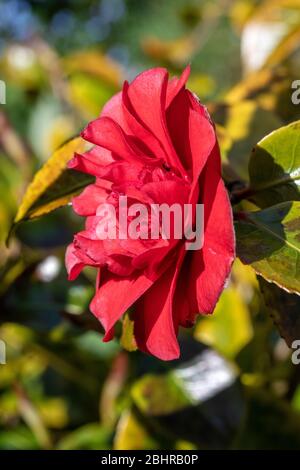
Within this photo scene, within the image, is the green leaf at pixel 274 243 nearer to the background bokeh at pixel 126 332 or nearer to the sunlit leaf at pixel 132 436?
the background bokeh at pixel 126 332

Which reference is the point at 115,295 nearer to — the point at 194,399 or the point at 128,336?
the point at 128,336

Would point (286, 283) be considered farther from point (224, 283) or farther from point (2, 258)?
point (2, 258)

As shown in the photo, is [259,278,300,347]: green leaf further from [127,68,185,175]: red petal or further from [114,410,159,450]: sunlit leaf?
[114,410,159,450]: sunlit leaf

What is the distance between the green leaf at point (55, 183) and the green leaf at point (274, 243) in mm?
206

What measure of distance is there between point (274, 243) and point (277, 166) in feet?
0.27

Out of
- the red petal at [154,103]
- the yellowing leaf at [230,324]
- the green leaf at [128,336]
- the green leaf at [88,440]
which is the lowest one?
the green leaf at [88,440]

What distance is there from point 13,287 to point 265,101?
41 centimetres

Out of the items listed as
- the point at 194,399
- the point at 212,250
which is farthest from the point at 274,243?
the point at 194,399

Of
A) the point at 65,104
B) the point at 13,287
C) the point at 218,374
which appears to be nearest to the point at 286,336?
the point at 218,374

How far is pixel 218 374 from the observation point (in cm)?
97

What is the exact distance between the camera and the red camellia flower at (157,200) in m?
0.54

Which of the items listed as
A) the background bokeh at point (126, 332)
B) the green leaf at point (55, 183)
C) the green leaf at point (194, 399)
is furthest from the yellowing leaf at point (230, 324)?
the green leaf at point (55, 183)

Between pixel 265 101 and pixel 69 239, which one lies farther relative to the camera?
pixel 69 239

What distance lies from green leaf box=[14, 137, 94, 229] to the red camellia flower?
0.13m
